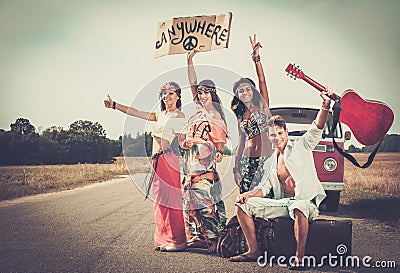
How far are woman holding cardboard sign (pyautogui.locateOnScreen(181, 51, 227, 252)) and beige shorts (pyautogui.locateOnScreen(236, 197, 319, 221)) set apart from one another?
1.69 ft

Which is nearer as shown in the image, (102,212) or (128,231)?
(128,231)

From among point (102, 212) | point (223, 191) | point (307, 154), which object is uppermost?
point (307, 154)

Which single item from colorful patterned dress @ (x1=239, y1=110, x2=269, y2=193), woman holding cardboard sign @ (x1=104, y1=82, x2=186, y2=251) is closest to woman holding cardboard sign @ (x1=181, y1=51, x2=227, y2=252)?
woman holding cardboard sign @ (x1=104, y1=82, x2=186, y2=251)

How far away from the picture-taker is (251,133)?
17.5ft

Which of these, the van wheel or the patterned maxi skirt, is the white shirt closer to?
the patterned maxi skirt

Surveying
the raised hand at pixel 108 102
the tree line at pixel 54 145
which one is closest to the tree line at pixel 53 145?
the tree line at pixel 54 145

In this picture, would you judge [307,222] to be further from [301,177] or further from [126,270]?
[126,270]

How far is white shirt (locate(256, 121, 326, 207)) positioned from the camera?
4973mm

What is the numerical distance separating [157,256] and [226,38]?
277 centimetres

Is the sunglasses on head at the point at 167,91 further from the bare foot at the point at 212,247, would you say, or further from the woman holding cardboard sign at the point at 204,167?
the bare foot at the point at 212,247

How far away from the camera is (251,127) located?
17.5ft

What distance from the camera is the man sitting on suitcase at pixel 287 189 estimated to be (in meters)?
4.82

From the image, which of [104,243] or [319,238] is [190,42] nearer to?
[319,238]

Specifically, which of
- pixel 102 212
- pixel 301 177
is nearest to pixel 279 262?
pixel 301 177
